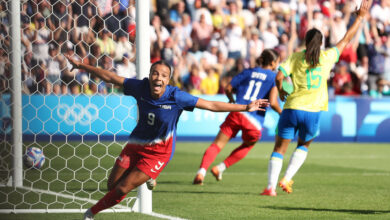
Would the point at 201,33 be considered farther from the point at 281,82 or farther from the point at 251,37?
the point at 281,82

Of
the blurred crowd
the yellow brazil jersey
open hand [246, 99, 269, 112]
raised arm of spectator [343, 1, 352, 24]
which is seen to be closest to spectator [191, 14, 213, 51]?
the blurred crowd

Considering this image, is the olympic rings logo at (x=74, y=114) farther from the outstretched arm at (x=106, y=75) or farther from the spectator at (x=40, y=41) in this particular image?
the outstretched arm at (x=106, y=75)

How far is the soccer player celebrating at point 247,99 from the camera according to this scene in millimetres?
9094

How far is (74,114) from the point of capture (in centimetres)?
1036

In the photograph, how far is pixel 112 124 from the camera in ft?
25.8

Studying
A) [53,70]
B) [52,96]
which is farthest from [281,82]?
[52,96]

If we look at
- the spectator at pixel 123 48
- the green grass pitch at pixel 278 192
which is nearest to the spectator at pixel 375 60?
the green grass pitch at pixel 278 192

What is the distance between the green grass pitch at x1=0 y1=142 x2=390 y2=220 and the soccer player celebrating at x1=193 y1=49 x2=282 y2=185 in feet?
1.17

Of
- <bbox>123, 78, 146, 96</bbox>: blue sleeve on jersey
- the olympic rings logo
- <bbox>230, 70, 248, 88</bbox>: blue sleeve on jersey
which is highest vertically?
<bbox>123, 78, 146, 96</bbox>: blue sleeve on jersey

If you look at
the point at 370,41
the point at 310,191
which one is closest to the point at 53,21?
the point at 310,191

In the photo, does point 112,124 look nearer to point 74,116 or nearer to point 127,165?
point 127,165

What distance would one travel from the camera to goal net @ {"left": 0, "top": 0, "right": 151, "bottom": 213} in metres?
7.30

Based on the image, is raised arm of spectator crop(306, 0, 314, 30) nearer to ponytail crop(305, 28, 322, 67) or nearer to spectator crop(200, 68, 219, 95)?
spectator crop(200, 68, 219, 95)

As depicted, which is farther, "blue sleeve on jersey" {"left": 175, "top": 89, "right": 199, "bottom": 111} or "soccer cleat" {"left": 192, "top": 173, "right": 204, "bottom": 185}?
"soccer cleat" {"left": 192, "top": 173, "right": 204, "bottom": 185}
